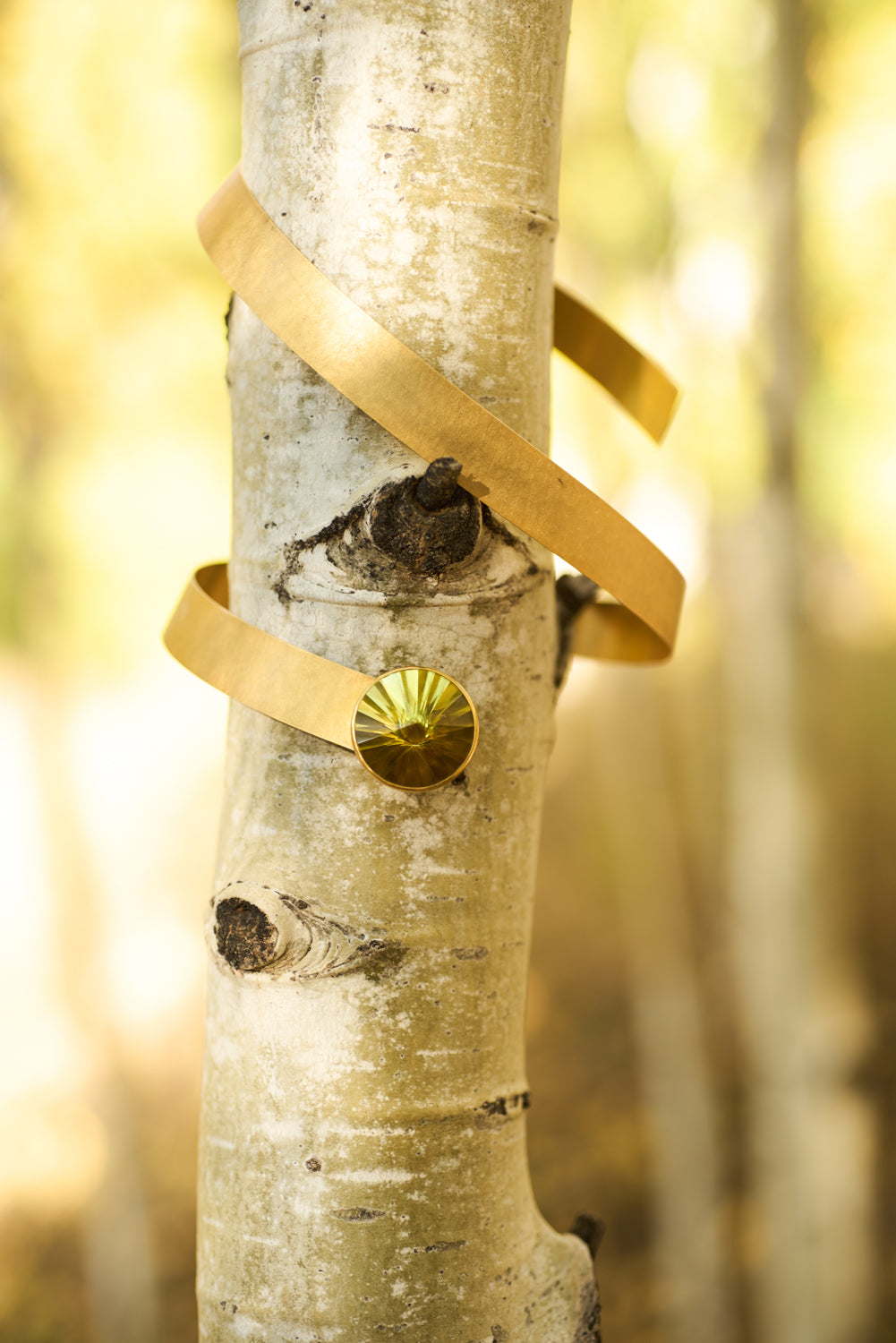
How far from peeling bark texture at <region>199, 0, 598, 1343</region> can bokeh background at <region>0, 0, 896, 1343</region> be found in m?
2.45

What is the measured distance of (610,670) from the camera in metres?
4.54

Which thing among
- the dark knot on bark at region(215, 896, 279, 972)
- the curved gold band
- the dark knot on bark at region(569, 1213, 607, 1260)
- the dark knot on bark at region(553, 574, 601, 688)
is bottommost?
the dark knot on bark at region(569, 1213, 607, 1260)

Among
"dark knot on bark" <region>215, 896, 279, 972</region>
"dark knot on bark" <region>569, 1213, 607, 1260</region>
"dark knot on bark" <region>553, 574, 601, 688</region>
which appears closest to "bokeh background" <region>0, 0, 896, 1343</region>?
"dark knot on bark" <region>553, 574, 601, 688</region>

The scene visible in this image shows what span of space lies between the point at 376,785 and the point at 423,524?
130 millimetres

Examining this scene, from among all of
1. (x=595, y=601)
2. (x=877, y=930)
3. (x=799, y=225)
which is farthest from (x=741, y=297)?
(x=877, y=930)

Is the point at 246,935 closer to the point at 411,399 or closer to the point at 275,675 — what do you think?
the point at 275,675

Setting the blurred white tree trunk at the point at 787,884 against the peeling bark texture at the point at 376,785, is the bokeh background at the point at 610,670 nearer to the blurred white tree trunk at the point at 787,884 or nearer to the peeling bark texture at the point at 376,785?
the blurred white tree trunk at the point at 787,884

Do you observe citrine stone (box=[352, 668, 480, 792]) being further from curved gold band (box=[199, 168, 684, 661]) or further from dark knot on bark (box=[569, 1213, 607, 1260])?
dark knot on bark (box=[569, 1213, 607, 1260])

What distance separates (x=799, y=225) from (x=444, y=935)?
2812 millimetres

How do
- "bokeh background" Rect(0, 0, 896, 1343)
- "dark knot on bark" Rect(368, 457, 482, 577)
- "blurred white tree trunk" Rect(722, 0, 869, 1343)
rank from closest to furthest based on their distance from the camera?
"dark knot on bark" Rect(368, 457, 482, 577) < "blurred white tree trunk" Rect(722, 0, 869, 1343) < "bokeh background" Rect(0, 0, 896, 1343)

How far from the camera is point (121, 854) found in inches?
183

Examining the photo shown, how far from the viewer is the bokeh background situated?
299 centimetres

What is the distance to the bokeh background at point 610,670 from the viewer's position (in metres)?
2.99

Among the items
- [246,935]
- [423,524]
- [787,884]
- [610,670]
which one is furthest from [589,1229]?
[610,670]
